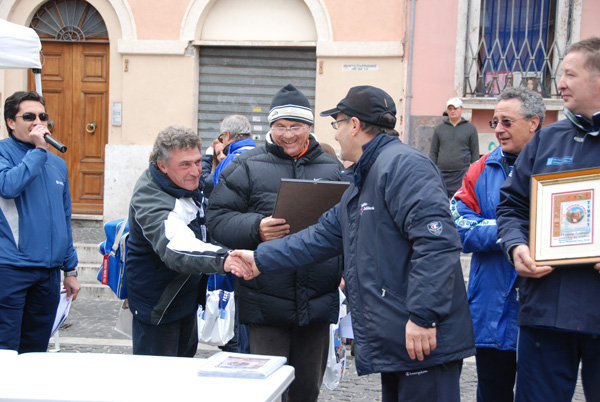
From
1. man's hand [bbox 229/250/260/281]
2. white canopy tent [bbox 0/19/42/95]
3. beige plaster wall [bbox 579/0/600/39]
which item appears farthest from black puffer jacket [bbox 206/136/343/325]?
beige plaster wall [bbox 579/0/600/39]

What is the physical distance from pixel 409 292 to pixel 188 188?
146 centimetres

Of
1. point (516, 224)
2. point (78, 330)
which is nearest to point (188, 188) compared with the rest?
point (516, 224)

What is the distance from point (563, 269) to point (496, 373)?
988 mm

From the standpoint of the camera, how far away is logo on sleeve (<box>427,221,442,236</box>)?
2473 millimetres

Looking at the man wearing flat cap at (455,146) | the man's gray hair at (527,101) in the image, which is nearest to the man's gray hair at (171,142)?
the man's gray hair at (527,101)

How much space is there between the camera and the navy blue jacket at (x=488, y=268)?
10.5ft

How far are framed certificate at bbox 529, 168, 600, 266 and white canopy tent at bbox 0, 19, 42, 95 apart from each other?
157 inches

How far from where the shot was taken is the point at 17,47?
16.9 feet

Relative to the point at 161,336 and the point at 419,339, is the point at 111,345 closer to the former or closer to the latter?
the point at 161,336

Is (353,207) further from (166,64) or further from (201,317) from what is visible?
(166,64)

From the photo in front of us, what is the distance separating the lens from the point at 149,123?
10.5 meters

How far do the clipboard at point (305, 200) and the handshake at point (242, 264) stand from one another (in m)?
0.30

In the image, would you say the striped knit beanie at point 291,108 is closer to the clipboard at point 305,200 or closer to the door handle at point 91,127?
the clipboard at point 305,200

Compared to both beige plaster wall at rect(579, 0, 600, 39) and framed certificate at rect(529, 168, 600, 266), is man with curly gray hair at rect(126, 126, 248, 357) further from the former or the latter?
beige plaster wall at rect(579, 0, 600, 39)
